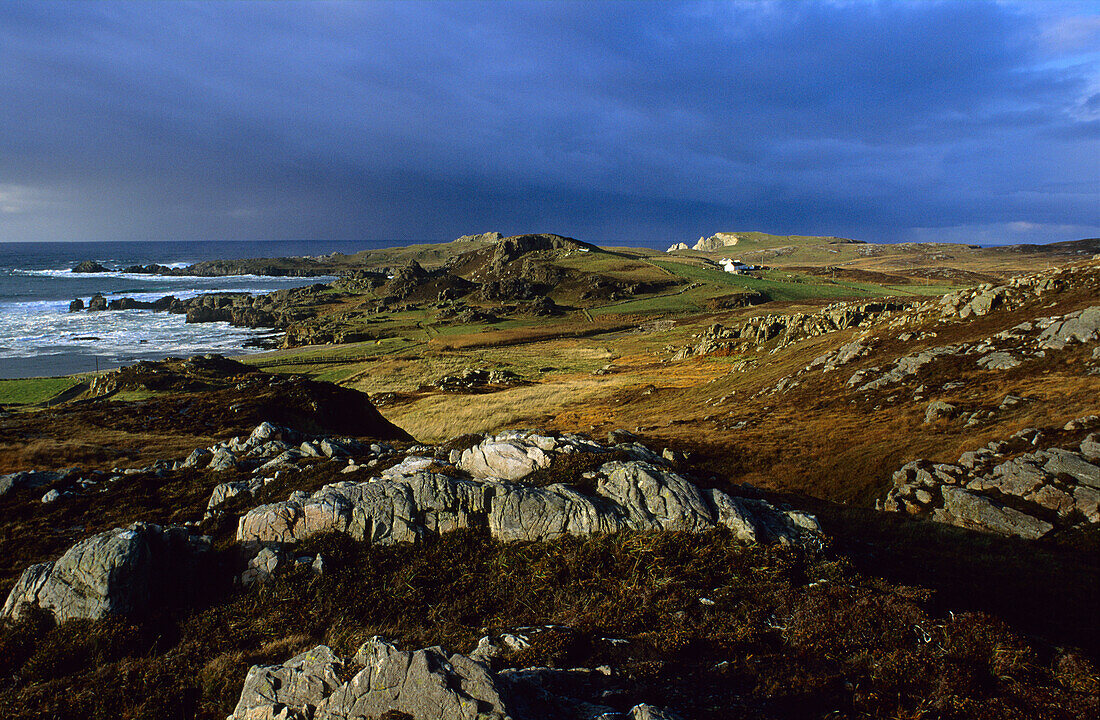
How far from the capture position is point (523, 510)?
12484mm

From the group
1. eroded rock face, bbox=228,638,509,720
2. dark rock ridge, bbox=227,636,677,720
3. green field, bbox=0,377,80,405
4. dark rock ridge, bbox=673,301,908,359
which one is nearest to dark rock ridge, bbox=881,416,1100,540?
dark rock ridge, bbox=227,636,677,720

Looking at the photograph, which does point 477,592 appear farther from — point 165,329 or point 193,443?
point 165,329

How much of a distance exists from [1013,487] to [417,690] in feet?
67.1

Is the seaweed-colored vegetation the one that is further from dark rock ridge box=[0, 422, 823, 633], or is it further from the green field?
the green field

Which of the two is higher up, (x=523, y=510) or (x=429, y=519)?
(x=523, y=510)

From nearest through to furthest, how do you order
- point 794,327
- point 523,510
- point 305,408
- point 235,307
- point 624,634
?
point 624,634 → point 523,510 → point 305,408 → point 794,327 → point 235,307

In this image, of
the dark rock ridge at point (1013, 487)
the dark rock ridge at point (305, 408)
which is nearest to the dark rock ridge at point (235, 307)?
the dark rock ridge at point (305, 408)

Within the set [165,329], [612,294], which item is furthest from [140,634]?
[612,294]

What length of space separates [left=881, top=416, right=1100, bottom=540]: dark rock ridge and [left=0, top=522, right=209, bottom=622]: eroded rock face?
74.5ft

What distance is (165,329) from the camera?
428 feet

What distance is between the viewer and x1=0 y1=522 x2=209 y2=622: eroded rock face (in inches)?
400

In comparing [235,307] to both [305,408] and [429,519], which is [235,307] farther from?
[429,519]

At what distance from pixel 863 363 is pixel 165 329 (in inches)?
6094

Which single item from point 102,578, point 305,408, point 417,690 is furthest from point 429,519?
point 305,408
